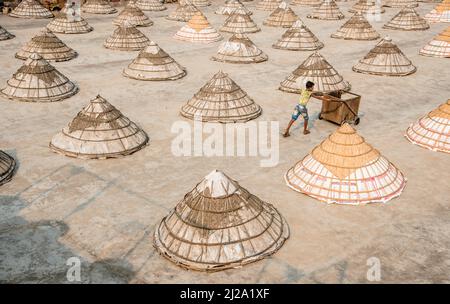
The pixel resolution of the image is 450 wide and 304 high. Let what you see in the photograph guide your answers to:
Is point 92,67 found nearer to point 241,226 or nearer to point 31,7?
point 31,7

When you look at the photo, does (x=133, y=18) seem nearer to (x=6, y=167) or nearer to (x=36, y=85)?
(x=36, y=85)

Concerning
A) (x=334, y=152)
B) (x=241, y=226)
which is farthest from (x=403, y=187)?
(x=241, y=226)

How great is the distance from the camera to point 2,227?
9.31 metres

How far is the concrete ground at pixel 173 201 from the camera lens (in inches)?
325

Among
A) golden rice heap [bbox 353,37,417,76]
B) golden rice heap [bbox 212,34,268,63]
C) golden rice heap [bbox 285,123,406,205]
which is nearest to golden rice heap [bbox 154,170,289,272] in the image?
golden rice heap [bbox 285,123,406,205]

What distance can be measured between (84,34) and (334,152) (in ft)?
72.4

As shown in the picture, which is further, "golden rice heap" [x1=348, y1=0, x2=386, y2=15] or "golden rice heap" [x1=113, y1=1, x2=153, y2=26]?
"golden rice heap" [x1=348, y1=0, x2=386, y2=15]

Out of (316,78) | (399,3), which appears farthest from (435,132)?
(399,3)

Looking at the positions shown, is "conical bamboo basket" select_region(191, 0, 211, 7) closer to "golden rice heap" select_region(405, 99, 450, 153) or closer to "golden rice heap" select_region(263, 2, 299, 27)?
"golden rice heap" select_region(263, 2, 299, 27)

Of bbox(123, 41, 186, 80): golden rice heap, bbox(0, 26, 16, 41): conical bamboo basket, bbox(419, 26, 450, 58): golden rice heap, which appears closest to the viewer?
bbox(123, 41, 186, 80): golden rice heap

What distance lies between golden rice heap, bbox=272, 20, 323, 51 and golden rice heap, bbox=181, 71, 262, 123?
10927mm

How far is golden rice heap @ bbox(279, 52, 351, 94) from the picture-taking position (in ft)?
60.4

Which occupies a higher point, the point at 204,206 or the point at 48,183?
the point at 204,206

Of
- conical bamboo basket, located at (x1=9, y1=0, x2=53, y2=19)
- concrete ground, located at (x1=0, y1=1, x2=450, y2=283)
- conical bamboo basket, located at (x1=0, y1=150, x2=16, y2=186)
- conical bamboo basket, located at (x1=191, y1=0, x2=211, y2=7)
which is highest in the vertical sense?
conical bamboo basket, located at (x1=9, y1=0, x2=53, y2=19)
